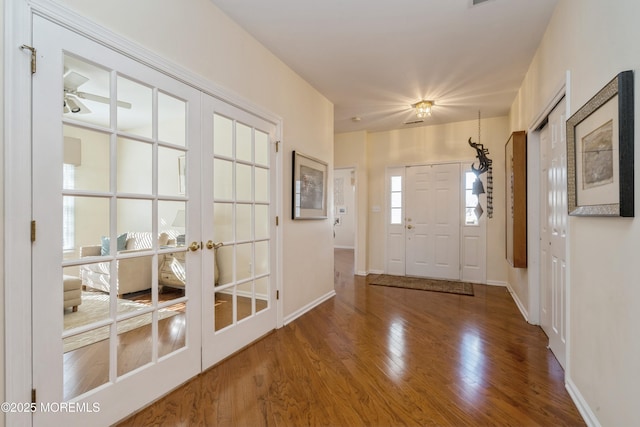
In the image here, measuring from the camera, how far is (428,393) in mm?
1913

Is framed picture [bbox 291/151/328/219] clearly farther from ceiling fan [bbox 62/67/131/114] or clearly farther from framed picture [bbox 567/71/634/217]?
framed picture [bbox 567/71/634/217]

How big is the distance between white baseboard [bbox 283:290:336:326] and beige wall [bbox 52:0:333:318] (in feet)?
0.14

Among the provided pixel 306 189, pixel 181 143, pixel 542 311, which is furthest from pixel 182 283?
pixel 542 311

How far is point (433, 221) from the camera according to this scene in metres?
5.20

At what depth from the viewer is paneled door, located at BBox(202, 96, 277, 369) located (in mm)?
2203

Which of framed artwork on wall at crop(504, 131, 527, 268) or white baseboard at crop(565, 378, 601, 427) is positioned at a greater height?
framed artwork on wall at crop(504, 131, 527, 268)

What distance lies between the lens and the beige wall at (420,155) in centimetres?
471

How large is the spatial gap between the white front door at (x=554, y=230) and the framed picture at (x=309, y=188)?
2.29m

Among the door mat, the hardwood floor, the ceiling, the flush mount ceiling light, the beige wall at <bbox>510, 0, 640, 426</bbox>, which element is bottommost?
the hardwood floor

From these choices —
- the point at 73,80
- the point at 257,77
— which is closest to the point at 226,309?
the point at 73,80

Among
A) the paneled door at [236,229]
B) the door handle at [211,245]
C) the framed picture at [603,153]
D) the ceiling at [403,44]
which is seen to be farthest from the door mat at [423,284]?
the door handle at [211,245]

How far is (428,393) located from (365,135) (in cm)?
442

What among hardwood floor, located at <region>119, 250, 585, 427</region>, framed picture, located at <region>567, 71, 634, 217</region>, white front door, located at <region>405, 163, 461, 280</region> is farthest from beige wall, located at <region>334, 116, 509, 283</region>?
framed picture, located at <region>567, 71, 634, 217</region>

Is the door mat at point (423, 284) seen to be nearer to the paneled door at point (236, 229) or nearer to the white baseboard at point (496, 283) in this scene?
the white baseboard at point (496, 283)
